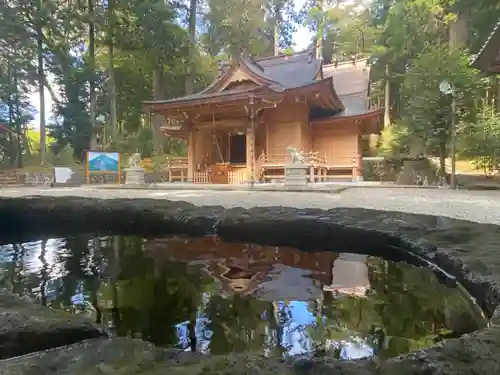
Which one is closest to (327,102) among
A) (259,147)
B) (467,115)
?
(259,147)

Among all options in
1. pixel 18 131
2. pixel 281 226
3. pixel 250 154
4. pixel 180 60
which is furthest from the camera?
pixel 18 131

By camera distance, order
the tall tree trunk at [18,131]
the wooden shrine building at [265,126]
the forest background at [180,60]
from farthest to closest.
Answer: the tall tree trunk at [18,131] < the wooden shrine building at [265,126] < the forest background at [180,60]

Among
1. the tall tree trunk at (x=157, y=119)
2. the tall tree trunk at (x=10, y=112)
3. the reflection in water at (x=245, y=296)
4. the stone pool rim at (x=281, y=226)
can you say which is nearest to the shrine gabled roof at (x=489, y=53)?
the stone pool rim at (x=281, y=226)

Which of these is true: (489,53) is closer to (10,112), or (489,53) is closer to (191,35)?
(191,35)

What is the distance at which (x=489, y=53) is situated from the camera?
10.7 m

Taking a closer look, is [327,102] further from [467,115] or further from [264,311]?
[264,311]

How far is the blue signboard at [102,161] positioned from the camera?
1583 cm

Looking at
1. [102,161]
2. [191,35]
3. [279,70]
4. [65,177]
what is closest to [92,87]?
[191,35]

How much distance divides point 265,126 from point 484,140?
8.41 metres

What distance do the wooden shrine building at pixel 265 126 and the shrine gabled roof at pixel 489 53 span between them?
15.5ft

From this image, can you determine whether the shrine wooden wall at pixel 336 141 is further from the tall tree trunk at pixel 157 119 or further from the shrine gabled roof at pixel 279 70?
the tall tree trunk at pixel 157 119

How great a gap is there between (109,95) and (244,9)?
36.8 feet

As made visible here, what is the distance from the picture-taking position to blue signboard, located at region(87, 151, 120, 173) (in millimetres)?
15830

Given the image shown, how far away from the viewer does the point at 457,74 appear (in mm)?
11383
